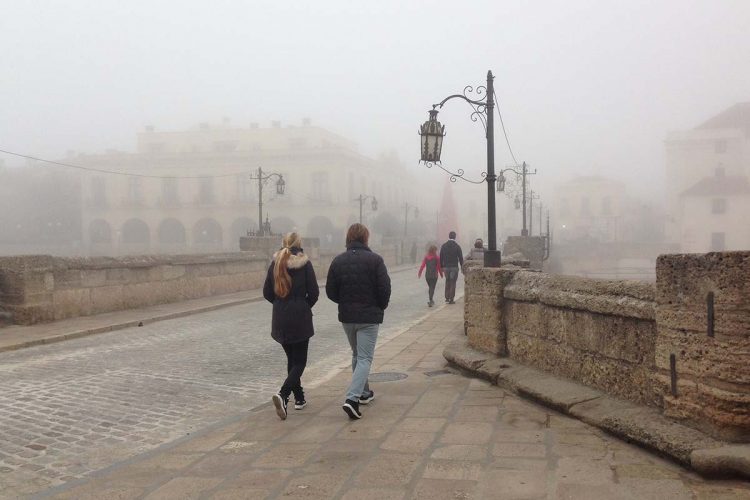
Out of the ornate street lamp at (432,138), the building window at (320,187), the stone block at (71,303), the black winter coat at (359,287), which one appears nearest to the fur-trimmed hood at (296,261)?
the black winter coat at (359,287)

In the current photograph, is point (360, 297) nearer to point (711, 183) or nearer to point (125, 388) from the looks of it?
point (125, 388)

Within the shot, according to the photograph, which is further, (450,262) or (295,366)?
(450,262)

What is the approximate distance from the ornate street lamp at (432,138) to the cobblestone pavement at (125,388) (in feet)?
9.63

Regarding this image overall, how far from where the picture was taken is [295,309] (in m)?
5.33

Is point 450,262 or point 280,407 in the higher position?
point 450,262

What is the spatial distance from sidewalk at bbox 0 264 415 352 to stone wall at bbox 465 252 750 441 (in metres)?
7.35

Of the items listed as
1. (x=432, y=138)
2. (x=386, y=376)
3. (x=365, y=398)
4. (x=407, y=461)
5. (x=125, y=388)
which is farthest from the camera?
(x=432, y=138)

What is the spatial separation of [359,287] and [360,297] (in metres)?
0.08

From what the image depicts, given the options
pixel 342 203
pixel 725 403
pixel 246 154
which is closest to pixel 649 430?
pixel 725 403

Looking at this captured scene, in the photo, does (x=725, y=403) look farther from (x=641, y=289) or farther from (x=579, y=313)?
(x=579, y=313)

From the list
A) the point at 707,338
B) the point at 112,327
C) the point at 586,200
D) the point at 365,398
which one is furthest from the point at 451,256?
the point at 586,200

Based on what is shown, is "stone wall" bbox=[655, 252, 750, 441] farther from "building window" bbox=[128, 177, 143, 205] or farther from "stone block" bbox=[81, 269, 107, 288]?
"building window" bbox=[128, 177, 143, 205]

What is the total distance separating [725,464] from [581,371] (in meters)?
1.74

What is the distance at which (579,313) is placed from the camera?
5.06m
